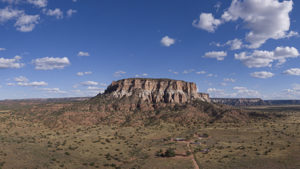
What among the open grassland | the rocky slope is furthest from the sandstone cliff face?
the open grassland

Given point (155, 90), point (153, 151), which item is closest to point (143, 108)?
point (155, 90)

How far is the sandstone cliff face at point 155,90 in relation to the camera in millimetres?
109062

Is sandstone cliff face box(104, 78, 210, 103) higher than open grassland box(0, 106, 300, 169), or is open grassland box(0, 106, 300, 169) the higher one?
sandstone cliff face box(104, 78, 210, 103)

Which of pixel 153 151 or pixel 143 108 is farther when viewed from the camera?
pixel 143 108

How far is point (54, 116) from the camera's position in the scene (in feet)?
272

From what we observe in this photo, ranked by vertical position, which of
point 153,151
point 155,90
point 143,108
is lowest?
point 153,151

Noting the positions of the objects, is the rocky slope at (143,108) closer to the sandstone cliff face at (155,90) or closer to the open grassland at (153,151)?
the sandstone cliff face at (155,90)

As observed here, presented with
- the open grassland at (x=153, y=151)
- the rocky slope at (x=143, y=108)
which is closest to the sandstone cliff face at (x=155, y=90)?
the rocky slope at (x=143, y=108)

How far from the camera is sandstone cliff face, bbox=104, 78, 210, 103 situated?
109 metres

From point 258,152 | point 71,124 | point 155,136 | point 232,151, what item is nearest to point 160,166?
point 232,151

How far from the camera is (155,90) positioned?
114 m

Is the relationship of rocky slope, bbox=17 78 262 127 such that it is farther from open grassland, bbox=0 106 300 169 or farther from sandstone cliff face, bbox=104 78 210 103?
open grassland, bbox=0 106 300 169

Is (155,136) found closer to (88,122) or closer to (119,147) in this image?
(119,147)

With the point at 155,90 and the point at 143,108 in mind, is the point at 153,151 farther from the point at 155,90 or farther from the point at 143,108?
the point at 155,90
